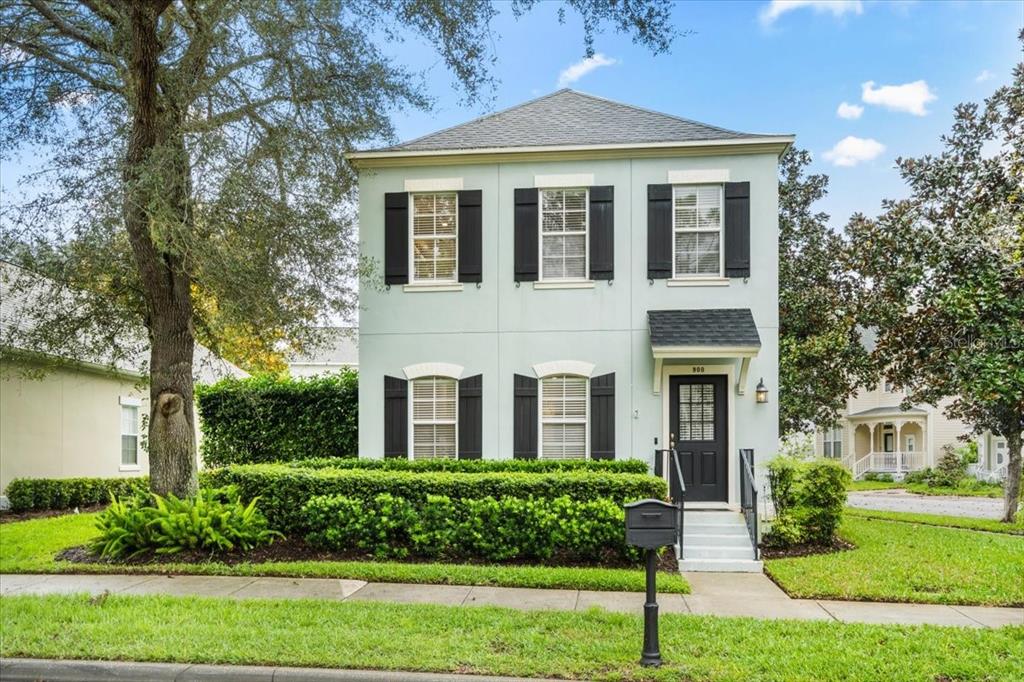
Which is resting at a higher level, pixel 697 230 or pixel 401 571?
pixel 697 230

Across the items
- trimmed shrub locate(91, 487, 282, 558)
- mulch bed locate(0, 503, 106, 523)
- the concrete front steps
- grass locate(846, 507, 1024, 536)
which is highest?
trimmed shrub locate(91, 487, 282, 558)

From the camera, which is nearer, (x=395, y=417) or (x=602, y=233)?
(x=602, y=233)

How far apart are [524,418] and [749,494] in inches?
141

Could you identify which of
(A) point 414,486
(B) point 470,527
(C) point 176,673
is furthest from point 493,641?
(A) point 414,486

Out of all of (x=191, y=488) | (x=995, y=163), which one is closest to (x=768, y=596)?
(x=191, y=488)

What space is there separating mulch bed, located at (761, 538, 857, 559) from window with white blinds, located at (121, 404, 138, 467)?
14494mm

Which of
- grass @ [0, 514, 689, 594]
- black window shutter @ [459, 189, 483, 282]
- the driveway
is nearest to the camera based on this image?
grass @ [0, 514, 689, 594]

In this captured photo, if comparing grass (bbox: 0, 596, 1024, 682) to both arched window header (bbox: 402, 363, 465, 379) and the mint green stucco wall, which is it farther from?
arched window header (bbox: 402, 363, 465, 379)

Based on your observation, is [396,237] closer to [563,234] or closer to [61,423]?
[563,234]

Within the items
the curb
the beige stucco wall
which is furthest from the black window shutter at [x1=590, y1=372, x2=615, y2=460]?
the beige stucco wall

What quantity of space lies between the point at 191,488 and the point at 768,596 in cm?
743

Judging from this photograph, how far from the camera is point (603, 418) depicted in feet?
38.2

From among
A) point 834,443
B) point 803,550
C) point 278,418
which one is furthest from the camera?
point 834,443

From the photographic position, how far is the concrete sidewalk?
270 inches
